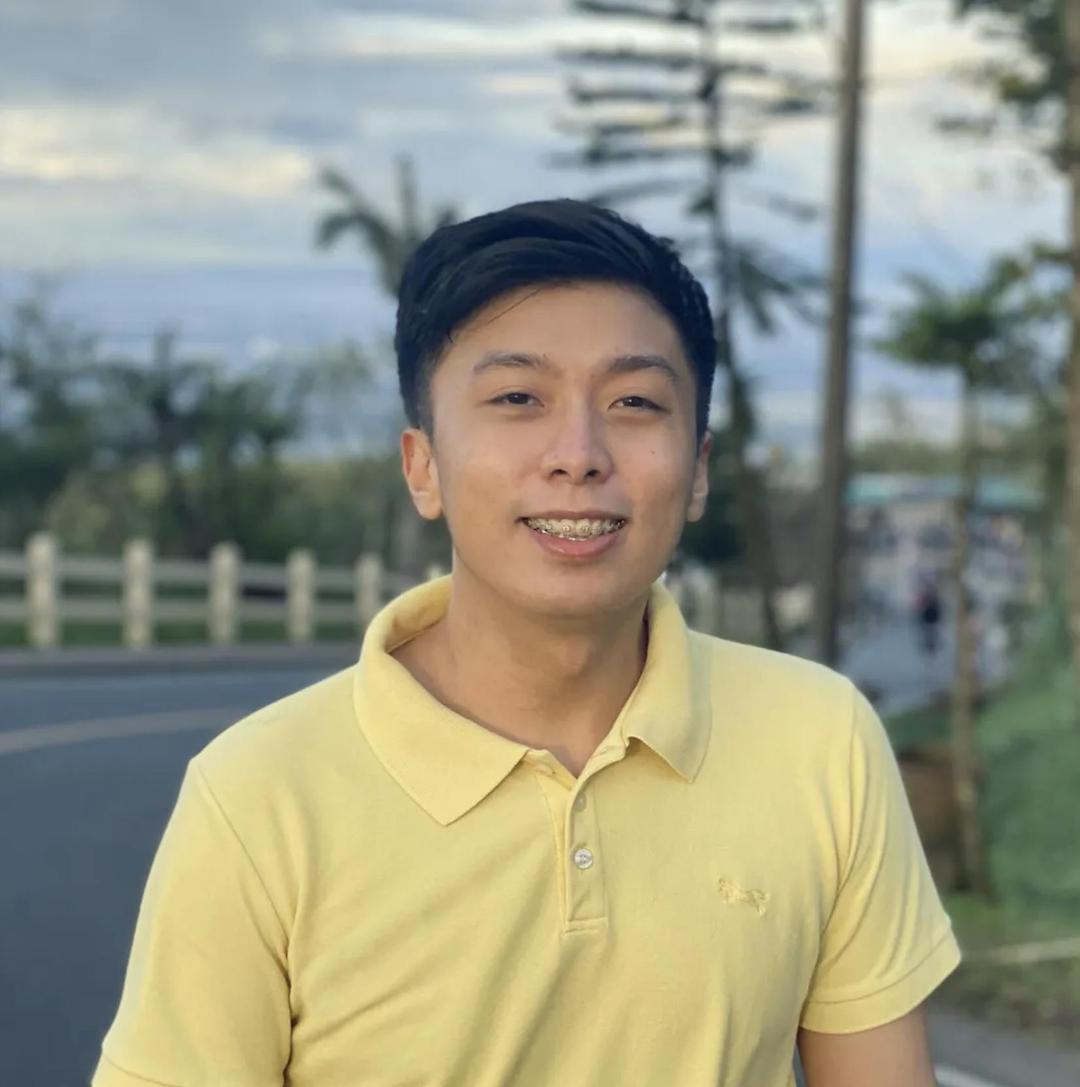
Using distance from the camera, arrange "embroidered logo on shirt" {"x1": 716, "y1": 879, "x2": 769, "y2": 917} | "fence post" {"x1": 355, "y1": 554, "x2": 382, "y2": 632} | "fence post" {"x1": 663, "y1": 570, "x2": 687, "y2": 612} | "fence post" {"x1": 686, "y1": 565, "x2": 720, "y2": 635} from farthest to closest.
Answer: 1. "fence post" {"x1": 686, "y1": 565, "x2": 720, "y2": 635}
2. "fence post" {"x1": 355, "y1": 554, "x2": 382, "y2": 632}
3. "fence post" {"x1": 663, "y1": 570, "x2": 687, "y2": 612}
4. "embroidered logo on shirt" {"x1": 716, "y1": 879, "x2": 769, "y2": 917}

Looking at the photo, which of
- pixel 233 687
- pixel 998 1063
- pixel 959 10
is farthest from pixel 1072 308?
pixel 233 687

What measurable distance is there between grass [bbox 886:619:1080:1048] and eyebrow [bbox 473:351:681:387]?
18.4ft

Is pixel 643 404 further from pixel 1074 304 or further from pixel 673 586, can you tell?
pixel 1074 304

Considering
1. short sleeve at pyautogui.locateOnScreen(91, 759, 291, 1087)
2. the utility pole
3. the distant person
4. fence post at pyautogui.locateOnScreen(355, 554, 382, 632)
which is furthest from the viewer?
the distant person

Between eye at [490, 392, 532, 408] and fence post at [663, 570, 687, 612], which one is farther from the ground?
eye at [490, 392, 532, 408]

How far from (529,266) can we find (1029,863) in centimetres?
846

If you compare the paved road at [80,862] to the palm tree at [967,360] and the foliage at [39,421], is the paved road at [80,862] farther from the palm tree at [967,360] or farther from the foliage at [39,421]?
the foliage at [39,421]

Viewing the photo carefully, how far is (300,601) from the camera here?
24859 mm

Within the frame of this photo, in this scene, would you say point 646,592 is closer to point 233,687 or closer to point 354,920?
point 354,920

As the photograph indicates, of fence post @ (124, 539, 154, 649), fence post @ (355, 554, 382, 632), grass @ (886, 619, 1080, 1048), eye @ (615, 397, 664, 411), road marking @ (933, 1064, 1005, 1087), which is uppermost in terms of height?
eye @ (615, 397, 664, 411)

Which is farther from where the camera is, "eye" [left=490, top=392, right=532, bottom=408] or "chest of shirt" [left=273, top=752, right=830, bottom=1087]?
"eye" [left=490, top=392, right=532, bottom=408]

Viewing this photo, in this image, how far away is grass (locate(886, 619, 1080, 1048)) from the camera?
24.6 ft

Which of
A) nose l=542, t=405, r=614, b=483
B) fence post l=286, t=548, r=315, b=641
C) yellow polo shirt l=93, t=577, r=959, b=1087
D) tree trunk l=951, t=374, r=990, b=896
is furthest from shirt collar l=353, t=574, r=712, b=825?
fence post l=286, t=548, r=315, b=641

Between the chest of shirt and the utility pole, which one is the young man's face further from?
the utility pole
